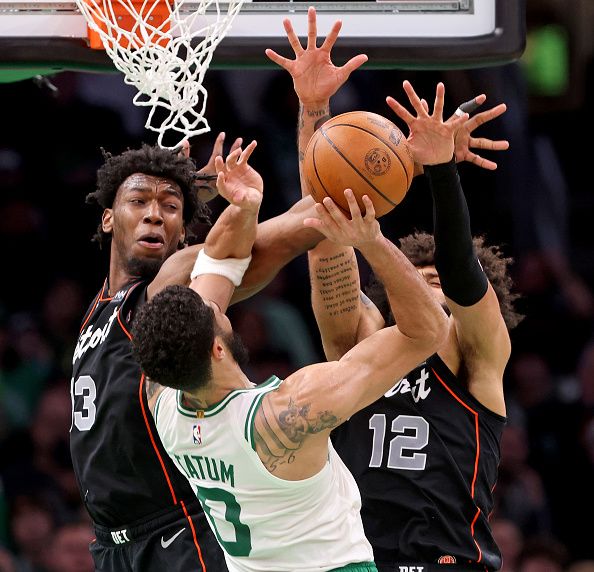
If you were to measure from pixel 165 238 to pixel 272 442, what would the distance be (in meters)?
1.37

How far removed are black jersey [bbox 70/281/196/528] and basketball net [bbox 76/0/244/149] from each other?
716 millimetres

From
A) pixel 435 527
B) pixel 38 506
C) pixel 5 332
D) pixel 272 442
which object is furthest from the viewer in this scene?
pixel 5 332

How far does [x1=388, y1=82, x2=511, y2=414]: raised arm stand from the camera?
3.87m

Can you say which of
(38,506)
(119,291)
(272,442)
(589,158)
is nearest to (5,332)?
(38,506)

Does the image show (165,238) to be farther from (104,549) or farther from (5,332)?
(5,332)

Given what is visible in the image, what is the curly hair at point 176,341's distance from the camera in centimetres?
338

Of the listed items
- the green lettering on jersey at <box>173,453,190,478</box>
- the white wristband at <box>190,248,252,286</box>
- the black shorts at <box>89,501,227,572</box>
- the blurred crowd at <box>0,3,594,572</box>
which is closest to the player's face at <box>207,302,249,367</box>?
the green lettering on jersey at <box>173,453,190,478</box>

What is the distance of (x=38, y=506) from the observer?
7102mm

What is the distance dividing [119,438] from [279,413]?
107 cm

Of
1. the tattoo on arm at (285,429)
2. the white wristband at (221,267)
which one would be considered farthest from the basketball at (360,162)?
the tattoo on arm at (285,429)

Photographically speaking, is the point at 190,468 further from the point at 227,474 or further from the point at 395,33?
the point at 395,33

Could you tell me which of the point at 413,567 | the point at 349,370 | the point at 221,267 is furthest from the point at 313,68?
the point at 413,567

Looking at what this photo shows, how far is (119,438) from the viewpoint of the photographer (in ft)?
14.1

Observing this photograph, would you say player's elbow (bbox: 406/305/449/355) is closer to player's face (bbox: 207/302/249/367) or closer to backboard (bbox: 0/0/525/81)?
player's face (bbox: 207/302/249/367)
